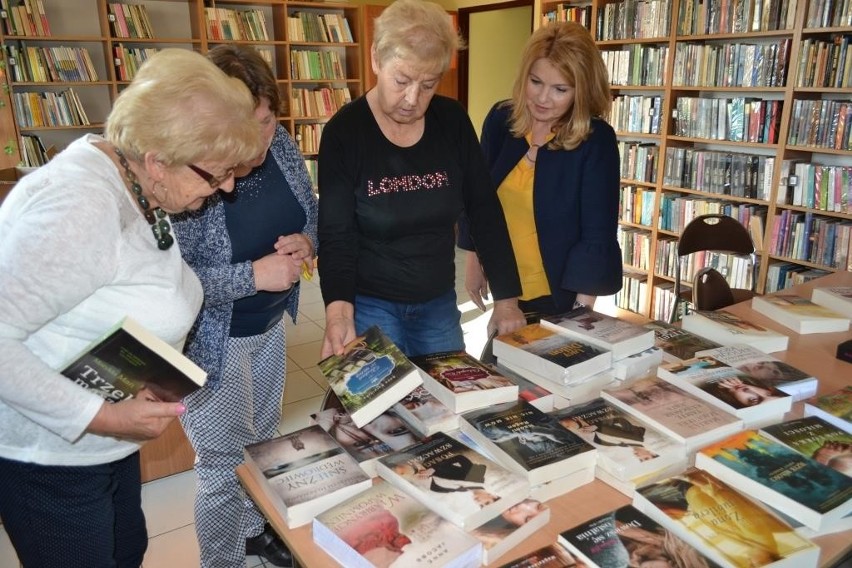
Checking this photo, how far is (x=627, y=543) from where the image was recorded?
0.97 m

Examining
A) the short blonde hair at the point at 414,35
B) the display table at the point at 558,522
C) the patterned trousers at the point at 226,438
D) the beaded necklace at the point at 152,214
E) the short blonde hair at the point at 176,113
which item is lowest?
the patterned trousers at the point at 226,438

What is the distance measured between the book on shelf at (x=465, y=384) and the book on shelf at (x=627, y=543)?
0.36 meters

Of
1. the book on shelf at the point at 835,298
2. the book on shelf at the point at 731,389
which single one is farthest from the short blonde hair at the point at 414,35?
the book on shelf at the point at 835,298

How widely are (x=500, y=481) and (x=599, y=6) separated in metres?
4.53

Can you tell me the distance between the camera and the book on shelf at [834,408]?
1.32 meters

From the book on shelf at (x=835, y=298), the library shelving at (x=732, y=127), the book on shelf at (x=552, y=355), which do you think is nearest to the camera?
the book on shelf at (x=552, y=355)

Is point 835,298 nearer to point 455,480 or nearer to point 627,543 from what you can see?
point 627,543

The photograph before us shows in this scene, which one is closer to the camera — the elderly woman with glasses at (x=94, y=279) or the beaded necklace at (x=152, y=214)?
the elderly woman with glasses at (x=94, y=279)

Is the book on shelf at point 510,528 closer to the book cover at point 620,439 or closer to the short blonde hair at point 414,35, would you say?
the book cover at point 620,439

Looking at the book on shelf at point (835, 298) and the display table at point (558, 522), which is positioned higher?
the book on shelf at point (835, 298)

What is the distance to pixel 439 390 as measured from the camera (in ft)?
4.45

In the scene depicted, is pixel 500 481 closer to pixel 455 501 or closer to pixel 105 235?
pixel 455 501

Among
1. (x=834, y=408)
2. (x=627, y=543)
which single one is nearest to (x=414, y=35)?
(x=627, y=543)

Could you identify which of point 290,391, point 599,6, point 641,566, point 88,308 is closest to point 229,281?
point 88,308
